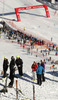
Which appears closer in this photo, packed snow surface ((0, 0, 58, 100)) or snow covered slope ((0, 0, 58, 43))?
packed snow surface ((0, 0, 58, 100))

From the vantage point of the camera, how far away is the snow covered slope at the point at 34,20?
133 ft

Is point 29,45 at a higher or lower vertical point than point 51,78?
lower

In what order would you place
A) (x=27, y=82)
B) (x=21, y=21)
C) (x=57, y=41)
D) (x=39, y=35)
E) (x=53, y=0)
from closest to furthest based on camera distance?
(x=27, y=82) → (x=57, y=41) → (x=39, y=35) → (x=21, y=21) → (x=53, y=0)

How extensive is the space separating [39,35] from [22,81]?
24887mm

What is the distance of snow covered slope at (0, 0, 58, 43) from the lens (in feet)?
133

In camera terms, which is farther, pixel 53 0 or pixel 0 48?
pixel 53 0

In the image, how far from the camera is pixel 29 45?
1272 inches

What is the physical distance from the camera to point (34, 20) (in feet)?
155

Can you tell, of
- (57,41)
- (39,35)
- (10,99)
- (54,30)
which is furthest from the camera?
(54,30)

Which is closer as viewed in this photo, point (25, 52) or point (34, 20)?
point (25, 52)

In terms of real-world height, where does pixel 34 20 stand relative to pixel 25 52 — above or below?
above

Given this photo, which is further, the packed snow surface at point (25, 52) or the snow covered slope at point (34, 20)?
the snow covered slope at point (34, 20)

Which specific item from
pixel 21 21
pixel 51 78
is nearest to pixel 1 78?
pixel 51 78

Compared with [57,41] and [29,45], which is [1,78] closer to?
[29,45]
